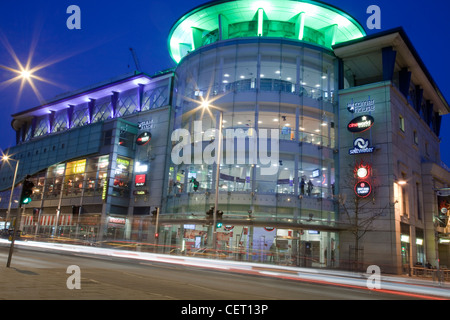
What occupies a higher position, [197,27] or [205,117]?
[197,27]

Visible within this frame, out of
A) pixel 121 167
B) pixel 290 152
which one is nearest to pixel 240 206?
pixel 290 152

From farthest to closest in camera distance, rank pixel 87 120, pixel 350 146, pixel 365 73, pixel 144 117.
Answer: pixel 87 120, pixel 144 117, pixel 365 73, pixel 350 146

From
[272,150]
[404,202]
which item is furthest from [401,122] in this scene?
[272,150]

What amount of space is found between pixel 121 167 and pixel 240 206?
20206mm

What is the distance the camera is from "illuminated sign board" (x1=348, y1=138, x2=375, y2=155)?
40.6 m

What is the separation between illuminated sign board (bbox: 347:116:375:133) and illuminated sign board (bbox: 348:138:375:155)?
1170 millimetres

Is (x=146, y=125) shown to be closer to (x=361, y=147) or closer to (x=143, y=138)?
(x=143, y=138)

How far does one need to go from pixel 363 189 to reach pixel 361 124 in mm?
6926

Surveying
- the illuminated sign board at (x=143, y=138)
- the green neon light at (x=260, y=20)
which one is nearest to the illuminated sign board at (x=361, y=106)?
the green neon light at (x=260, y=20)

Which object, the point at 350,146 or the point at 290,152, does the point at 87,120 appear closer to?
the point at 290,152

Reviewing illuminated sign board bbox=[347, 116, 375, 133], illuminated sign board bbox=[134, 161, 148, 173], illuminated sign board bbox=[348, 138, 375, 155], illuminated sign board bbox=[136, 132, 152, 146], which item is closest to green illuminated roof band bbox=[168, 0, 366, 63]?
illuminated sign board bbox=[347, 116, 375, 133]

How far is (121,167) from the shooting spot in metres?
52.3
